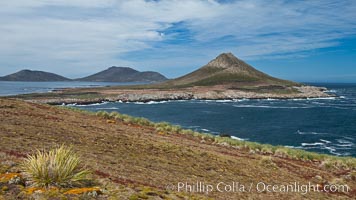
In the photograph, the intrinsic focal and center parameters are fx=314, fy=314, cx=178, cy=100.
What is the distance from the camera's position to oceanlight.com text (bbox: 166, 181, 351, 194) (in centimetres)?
1006

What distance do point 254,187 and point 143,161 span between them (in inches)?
172

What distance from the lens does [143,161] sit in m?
12.5

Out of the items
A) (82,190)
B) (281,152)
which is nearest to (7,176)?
(82,190)

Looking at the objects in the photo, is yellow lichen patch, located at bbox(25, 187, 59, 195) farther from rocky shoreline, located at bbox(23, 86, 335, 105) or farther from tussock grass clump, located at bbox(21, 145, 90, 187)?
rocky shoreline, located at bbox(23, 86, 335, 105)

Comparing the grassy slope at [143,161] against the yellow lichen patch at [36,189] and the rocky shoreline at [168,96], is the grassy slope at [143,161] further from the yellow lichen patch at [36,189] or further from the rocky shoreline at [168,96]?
the rocky shoreline at [168,96]

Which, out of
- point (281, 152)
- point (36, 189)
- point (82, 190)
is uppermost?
point (36, 189)

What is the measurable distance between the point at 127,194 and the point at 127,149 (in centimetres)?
637

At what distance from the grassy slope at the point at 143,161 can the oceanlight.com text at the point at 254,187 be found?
0.31 metres

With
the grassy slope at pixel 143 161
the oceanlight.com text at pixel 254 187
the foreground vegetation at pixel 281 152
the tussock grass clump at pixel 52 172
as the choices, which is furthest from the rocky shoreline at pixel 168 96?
the tussock grass clump at pixel 52 172

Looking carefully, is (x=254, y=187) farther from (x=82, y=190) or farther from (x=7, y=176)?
(x=7, y=176)

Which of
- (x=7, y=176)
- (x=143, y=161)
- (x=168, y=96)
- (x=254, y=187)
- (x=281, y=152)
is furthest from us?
(x=168, y=96)

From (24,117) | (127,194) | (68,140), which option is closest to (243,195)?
(127,194)

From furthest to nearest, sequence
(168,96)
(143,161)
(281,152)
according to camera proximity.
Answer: (168,96) < (281,152) < (143,161)

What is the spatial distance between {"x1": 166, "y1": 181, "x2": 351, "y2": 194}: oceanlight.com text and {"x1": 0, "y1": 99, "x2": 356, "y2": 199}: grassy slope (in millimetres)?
308
